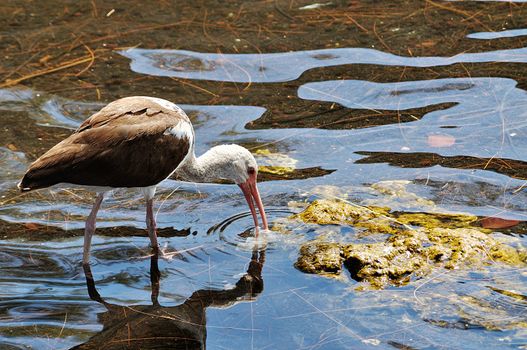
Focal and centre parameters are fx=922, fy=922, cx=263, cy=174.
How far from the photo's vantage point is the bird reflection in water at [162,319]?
5.74 metres

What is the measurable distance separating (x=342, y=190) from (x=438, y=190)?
0.77 m

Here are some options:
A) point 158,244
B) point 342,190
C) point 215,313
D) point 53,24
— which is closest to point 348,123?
point 342,190

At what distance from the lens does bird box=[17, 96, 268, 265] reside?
6375 millimetres

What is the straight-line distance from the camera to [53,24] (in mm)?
10906

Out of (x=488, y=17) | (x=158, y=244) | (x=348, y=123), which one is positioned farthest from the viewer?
(x=488, y=17)

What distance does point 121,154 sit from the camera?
6.56 meters

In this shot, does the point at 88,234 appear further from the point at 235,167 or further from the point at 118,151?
the point at 235,167

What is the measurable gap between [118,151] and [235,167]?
1.14 meters

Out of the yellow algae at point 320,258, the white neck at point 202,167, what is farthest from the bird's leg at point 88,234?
the yellow algae at point 320,258

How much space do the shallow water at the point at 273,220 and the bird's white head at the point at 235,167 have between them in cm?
23

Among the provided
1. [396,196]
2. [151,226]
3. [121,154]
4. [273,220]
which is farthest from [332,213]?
[121,154]

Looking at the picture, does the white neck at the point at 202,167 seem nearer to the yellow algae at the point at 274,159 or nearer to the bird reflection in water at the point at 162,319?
the yellow algae at the point at 274,159

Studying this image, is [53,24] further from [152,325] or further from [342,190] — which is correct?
[152,325]

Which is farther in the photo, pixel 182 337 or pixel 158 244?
pixel 158 244
